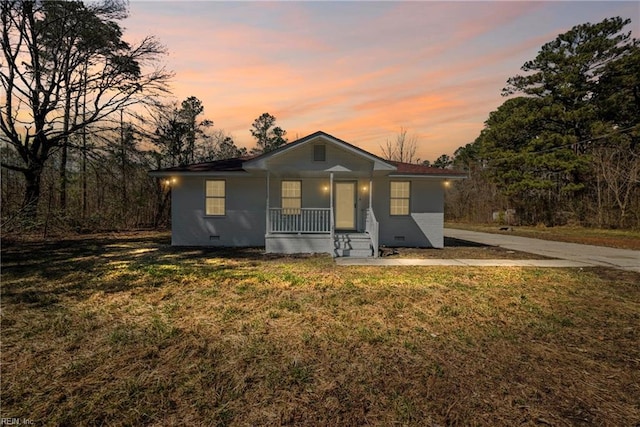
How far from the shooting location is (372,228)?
1052cm

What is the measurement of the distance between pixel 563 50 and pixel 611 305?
92.9 feet

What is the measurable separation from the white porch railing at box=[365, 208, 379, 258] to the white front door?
3.18 ft

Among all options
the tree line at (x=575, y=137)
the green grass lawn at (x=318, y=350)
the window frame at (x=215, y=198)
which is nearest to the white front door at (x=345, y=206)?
the window frame at (x=215, y=198)

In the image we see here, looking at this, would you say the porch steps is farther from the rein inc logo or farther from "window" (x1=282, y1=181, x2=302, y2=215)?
the rein inc logo

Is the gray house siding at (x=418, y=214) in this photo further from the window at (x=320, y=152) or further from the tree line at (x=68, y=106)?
the tree line at (x=68, y=106)

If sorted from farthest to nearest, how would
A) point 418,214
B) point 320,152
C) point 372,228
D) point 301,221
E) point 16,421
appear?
point 418,214, point 301,221, point 320,152, point 372,228, point 16,421

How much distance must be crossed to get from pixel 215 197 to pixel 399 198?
7.95 m

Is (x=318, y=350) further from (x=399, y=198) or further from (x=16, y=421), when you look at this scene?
(x=399, y=198)

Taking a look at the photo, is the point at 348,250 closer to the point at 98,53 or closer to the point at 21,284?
the point at 21,284

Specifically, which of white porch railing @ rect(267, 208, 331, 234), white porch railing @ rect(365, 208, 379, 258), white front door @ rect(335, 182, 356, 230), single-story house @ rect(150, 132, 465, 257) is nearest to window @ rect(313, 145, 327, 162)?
single-story house @ rect(150, 132, 465, 257)

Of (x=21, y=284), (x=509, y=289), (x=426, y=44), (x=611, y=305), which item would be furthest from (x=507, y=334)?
(x=426, y=44)

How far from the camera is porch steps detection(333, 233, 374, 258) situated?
10.3 m

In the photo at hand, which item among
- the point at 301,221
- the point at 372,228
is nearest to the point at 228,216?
the point at 301,221

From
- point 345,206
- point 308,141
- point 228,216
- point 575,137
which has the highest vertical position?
point 575,137
